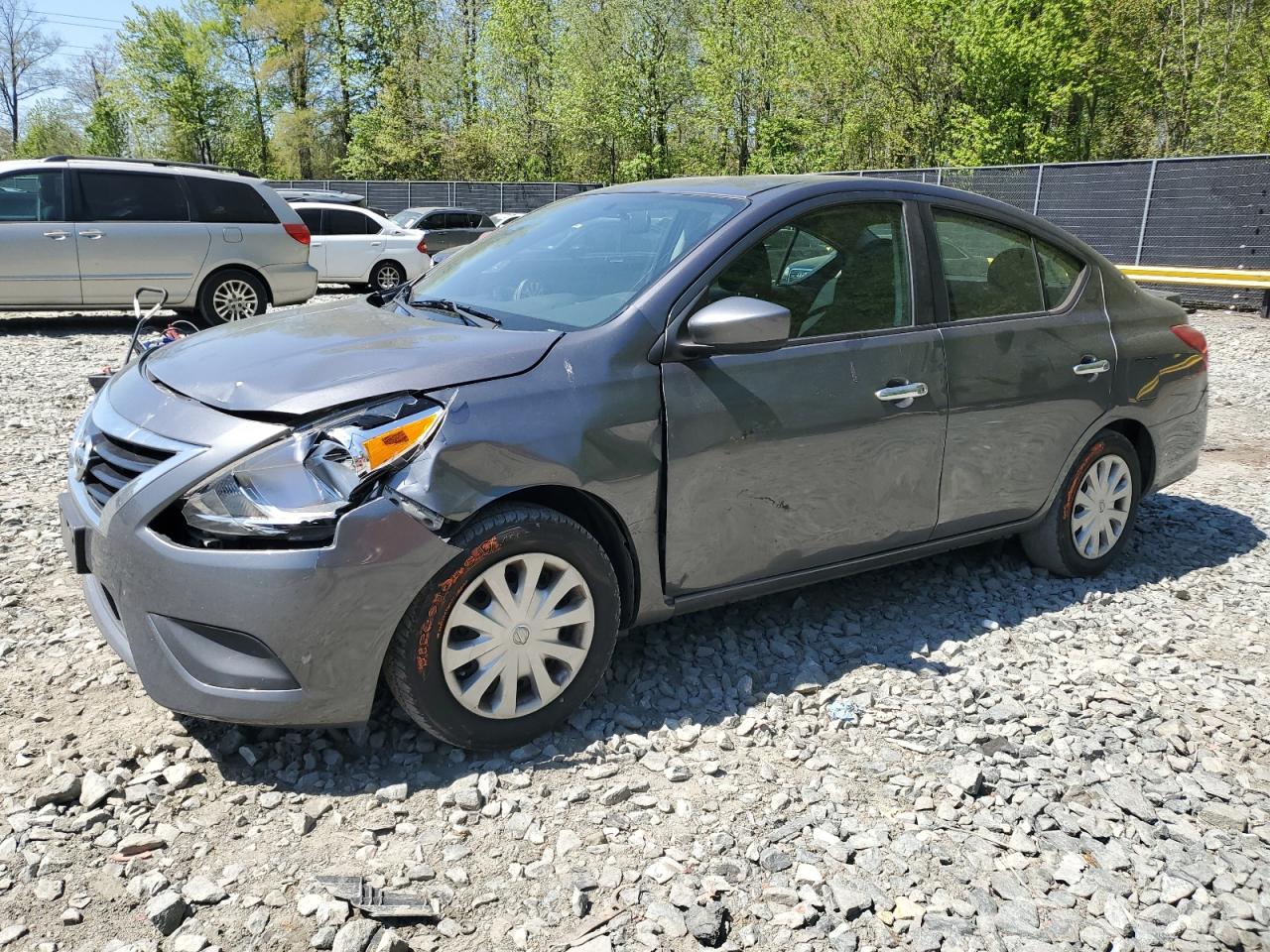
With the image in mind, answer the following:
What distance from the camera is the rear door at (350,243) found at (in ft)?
57.1

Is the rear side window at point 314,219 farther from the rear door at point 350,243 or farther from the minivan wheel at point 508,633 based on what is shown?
the minivan wheel at point 508,633

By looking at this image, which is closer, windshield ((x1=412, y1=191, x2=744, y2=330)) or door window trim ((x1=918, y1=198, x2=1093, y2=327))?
windshield ((x1=412, y1=191, x2=744, y2=330))

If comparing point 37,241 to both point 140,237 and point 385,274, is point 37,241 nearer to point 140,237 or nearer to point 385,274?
point 140,237

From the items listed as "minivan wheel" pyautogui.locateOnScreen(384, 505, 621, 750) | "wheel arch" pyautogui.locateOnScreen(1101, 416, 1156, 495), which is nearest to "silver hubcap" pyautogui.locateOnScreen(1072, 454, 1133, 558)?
"wheel arch" pyautogui.locateOnScreen(1101, 416, 1156, 495)

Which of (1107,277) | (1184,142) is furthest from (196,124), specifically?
(1107,277)

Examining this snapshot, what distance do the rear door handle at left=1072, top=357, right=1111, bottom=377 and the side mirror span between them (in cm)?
177

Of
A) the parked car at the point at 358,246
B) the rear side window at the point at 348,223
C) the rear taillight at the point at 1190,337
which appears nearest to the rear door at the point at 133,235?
the parked car at the point at 358,246

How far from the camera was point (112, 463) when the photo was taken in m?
2.99

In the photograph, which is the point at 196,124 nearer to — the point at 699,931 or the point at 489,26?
the point at 489,26

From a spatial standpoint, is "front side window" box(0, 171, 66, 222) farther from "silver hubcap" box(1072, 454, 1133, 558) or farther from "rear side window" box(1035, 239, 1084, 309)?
"silver hubcap" box(1072, 454, 1133, 558)

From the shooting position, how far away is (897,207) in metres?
4.03

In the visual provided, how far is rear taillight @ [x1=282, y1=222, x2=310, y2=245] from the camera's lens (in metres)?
12.3

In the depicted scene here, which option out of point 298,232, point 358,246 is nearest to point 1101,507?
point 298,232

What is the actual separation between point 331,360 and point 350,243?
15395mm
